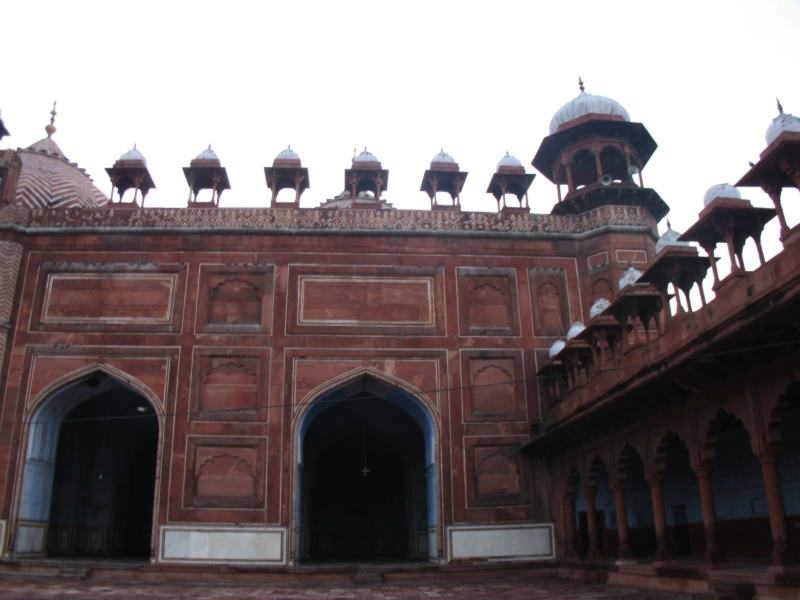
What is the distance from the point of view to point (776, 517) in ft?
21.9

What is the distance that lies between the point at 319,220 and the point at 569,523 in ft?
22.9

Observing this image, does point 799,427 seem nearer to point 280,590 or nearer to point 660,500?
point 660,500

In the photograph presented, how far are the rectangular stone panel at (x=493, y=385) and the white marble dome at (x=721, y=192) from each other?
18.7 feet

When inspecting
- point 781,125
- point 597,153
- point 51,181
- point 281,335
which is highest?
point 51,181

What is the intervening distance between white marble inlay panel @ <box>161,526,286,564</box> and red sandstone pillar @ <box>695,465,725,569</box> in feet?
21.7

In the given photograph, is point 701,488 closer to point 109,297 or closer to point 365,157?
point 365,157

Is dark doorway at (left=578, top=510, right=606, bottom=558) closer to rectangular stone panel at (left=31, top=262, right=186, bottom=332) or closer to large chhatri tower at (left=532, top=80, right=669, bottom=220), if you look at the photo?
large chhatri tower at (left=532, top=80, right=669, bottom=220)

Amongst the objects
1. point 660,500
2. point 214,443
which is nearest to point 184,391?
point 214,443

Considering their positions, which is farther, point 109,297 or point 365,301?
point 365,301

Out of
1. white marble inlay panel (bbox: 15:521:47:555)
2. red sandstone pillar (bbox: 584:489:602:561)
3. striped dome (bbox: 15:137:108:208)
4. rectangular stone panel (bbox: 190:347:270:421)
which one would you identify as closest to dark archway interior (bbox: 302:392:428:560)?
rectangular stone panel (bbox: 190:347:270:421)

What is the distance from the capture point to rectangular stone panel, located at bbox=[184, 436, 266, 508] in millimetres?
12070

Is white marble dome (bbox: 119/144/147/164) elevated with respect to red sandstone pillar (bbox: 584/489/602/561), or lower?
elevated

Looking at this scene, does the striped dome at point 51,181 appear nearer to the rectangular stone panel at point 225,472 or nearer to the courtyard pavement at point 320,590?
the rectangular stone panel at point 225,472

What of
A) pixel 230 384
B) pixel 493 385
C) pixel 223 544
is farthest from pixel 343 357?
pixel 223 544
